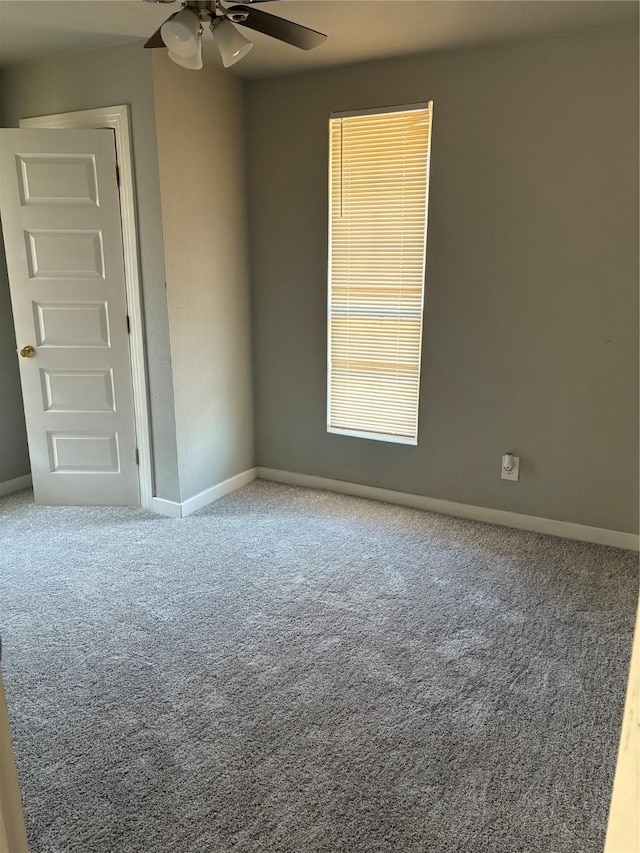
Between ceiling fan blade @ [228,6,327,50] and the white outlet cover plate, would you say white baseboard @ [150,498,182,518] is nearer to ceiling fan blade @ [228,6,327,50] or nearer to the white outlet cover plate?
the white outlet cover plate

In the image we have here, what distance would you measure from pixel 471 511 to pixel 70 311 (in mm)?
2534

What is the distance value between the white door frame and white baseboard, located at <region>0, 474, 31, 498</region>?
94 cm

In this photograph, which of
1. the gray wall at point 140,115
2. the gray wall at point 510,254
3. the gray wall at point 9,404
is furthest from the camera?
the gray wall at point 9,404

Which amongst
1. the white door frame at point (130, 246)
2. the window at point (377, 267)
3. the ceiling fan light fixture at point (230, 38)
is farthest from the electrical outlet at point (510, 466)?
the ceiling fan light fixture at point (230, 38)

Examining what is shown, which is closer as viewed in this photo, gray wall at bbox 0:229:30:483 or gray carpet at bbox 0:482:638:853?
gray carpet at bbox 0:482:638:853

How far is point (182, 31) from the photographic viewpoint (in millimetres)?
2041

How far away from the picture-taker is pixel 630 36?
2736 mm

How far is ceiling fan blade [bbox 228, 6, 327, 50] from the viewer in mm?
2062

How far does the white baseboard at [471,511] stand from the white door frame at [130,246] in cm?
91

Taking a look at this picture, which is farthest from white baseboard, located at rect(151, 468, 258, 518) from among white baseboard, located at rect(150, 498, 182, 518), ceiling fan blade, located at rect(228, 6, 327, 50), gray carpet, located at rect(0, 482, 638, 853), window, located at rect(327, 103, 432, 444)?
ceiling fan blade, located at rect(228, 6, 327, 50)

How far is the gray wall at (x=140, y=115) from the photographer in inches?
124

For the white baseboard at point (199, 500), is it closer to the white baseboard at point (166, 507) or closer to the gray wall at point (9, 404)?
the white baseboard at point (166, 507)

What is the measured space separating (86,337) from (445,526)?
7.49 ft

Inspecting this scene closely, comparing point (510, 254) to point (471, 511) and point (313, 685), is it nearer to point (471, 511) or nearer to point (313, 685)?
point (471, 511)
